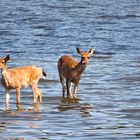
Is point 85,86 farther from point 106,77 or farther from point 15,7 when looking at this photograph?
point 15,7

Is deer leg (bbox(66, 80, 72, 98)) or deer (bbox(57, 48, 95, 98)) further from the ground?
deer (bbox(57, 48, 95, 98))

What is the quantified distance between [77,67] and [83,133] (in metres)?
5.50

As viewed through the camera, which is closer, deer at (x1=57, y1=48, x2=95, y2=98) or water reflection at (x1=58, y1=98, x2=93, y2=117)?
water reflection at (x1=58, y1=98, x2=93, y2=117)

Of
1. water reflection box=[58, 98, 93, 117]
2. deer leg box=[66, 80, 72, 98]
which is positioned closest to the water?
water reflection box=[58, 98, 93, 117]

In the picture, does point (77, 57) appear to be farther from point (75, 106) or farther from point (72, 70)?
point (75, 106)

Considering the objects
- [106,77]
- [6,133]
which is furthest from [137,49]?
[6,133]

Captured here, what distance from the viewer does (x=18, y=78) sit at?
1878 centimetres

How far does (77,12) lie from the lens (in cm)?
4594

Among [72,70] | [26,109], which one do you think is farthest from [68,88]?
[26,109]

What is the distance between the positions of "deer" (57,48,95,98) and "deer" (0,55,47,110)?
3.24 ft

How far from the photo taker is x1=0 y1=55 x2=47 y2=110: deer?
60.9 ft

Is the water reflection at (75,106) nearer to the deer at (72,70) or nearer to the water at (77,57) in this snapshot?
the water at (77,57)

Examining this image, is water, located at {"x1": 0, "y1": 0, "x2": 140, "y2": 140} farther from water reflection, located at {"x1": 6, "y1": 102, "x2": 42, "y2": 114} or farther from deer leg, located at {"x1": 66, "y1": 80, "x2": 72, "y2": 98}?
deer leg, located at {"x1": 66, "y1": 80, "x2": 72, "y2": 98}

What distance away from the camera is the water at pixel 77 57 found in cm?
1541
